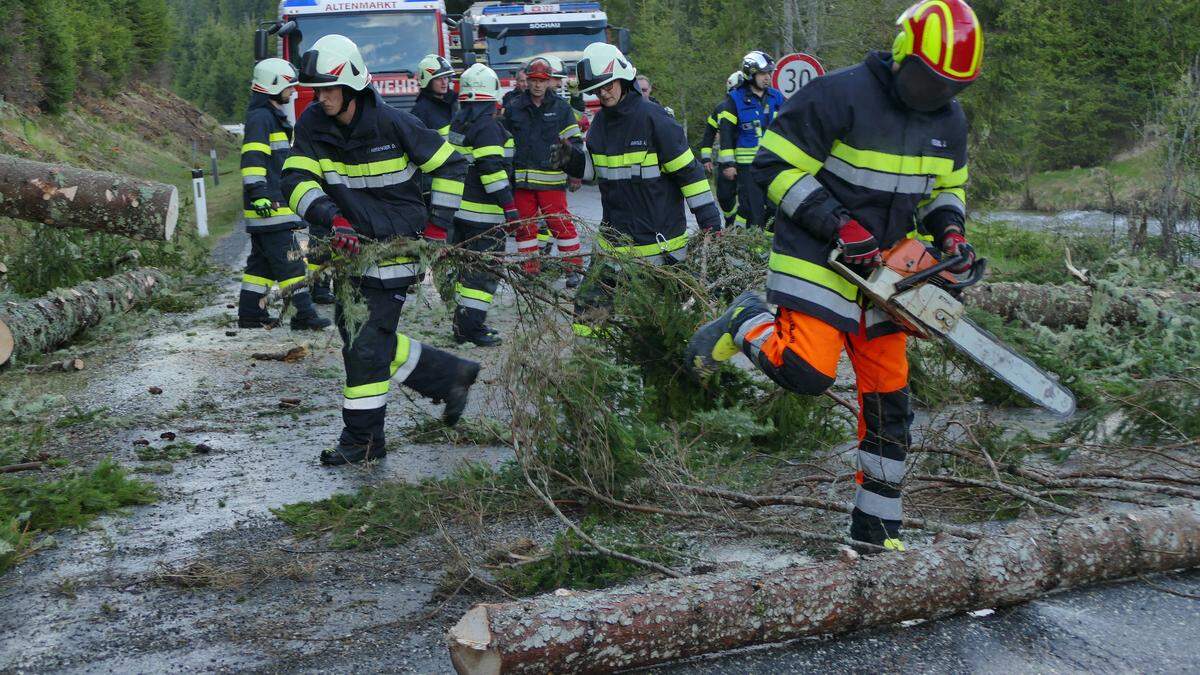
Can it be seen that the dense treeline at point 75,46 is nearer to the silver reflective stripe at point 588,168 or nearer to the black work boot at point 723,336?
the silver reflective stripe at point 588,168

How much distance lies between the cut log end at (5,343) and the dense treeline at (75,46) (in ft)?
43.3

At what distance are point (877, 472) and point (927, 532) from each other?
50cm

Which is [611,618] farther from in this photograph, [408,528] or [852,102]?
[852,102]

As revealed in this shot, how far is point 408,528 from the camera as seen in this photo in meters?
4.60

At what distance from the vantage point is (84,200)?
7.99 meters

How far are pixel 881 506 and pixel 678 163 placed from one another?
2.95 meters

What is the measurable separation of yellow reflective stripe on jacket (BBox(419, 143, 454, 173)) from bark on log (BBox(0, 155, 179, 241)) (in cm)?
331

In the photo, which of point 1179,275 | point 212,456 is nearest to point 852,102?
point 212,456

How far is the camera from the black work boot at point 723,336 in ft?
14.9

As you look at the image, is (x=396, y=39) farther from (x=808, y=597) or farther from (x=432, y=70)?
(x=808, y=597)

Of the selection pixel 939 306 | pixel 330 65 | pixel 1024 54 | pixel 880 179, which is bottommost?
pixel 939 306

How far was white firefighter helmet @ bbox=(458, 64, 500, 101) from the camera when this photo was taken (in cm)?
954

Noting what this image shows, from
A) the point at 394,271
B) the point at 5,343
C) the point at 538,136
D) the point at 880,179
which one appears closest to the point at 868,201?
the point at 880,179

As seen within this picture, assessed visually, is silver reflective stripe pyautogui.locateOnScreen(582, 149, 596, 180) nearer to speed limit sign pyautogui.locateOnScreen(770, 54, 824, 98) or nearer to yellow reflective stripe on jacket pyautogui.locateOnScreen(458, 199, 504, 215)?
yellow reflective stripe on jacket pyautogui.locateOnScreen(458, 199, 504, 215)
